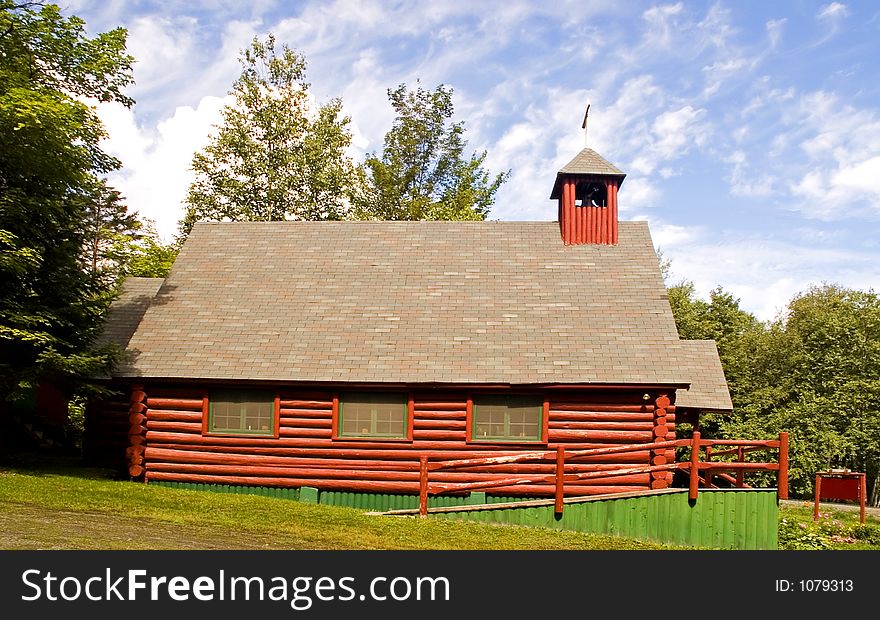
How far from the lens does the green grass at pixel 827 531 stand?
48.1ft

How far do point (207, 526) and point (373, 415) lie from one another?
16.8ft

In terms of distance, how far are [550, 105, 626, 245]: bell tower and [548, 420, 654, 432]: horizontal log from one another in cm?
647

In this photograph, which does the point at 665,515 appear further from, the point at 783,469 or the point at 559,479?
the point at 783,469

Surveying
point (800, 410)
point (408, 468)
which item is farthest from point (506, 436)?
point (800, 410)

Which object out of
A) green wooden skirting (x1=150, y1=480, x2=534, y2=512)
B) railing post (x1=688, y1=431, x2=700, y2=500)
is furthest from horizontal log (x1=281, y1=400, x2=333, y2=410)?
railing post (x1=688, y1=431, x2=700, y2=500)

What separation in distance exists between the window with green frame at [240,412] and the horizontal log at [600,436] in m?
6.31

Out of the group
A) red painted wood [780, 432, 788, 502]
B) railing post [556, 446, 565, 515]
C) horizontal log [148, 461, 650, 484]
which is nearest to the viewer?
red painted wood [780, 432, 788, 502]

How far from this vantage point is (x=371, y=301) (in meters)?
17.9

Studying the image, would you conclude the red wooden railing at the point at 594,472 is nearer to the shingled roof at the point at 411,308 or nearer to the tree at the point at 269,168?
the shingled roof at the point at 411,308

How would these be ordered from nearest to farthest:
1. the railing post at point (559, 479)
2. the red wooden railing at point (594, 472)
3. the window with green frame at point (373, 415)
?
the red wooden railing at point (594, 472)
the railing post at point (559, 479)
the window with green frame at point (373, 415)

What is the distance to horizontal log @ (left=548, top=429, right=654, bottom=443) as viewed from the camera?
15297 millimetres

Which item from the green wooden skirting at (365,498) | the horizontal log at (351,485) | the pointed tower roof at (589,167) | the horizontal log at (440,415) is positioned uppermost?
the pointed tower roof at (589,167)

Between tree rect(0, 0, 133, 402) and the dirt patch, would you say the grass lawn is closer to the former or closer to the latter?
the dirt patch

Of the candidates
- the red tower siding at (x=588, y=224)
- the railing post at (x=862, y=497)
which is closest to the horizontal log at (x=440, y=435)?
the red tower siding at (x=588, y=224)
